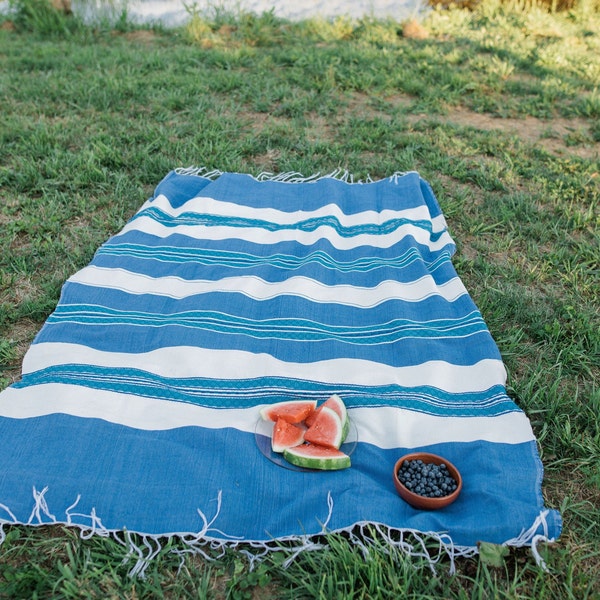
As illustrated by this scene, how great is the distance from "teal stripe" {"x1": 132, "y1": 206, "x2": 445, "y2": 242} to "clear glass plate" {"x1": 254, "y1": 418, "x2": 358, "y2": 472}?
1.80 meters

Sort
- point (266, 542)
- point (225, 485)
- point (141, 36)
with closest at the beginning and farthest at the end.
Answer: point (266, 542)
point (225, 485)
point (141, 36)

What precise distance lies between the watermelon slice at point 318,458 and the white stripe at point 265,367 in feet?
1.41

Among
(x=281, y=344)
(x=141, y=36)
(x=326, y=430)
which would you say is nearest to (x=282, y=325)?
(x=281, y=344)

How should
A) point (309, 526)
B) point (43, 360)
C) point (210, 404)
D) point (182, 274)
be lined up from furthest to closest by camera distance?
point (182, 274) < point (43, 360) < point (210, 404) < point (309, 526)

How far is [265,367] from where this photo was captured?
2.86m

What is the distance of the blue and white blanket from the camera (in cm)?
220

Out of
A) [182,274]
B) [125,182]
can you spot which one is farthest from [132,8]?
[182,274]

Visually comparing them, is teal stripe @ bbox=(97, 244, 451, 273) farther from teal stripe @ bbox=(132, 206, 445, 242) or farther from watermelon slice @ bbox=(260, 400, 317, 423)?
watermelon slice @ bbox=(260, 400, 317, 423)

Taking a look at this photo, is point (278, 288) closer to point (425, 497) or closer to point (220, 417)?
point (220, 417)

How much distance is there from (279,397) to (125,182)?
2.67 m

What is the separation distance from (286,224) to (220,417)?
1.86 metres

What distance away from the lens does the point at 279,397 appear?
8.89 feet

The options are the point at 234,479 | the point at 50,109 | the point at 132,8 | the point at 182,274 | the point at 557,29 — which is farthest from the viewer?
the point at 132,8

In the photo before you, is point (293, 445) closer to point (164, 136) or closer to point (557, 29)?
point (164, 136)
